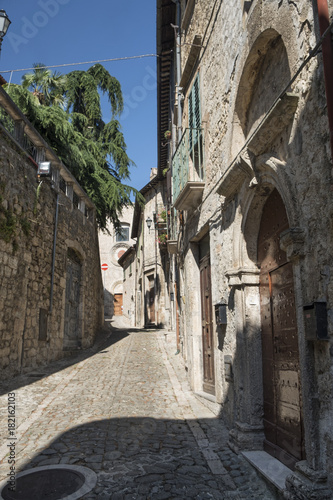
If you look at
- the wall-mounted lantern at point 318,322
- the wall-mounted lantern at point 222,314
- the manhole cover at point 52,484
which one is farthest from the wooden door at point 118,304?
the wall-mounted lantern at point 318,322

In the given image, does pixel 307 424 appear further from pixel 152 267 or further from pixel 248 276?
pixel 152 267

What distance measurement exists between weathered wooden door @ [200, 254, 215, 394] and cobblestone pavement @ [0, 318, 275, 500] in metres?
0.41

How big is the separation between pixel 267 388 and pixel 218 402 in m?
1.69

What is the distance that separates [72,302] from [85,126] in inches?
411

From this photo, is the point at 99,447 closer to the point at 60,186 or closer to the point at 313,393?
the point at 313,393

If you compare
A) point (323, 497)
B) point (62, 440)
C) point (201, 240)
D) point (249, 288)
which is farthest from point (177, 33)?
point (323, 497)

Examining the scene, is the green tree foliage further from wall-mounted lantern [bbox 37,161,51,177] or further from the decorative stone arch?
the decorative stone arch

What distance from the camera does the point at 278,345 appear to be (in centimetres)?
405

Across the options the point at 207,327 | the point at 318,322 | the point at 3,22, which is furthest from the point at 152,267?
the point at 318,322

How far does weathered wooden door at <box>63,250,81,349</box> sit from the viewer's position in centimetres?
1115

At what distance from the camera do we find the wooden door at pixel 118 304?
33.4 m

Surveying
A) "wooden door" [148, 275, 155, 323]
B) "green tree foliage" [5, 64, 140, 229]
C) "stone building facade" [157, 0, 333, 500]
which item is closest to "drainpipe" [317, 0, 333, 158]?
"stone building facade" [157, 0, 333, 500]

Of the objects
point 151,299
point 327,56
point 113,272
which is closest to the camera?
point 327,56

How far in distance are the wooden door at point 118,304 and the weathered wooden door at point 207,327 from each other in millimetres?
A: 26482
